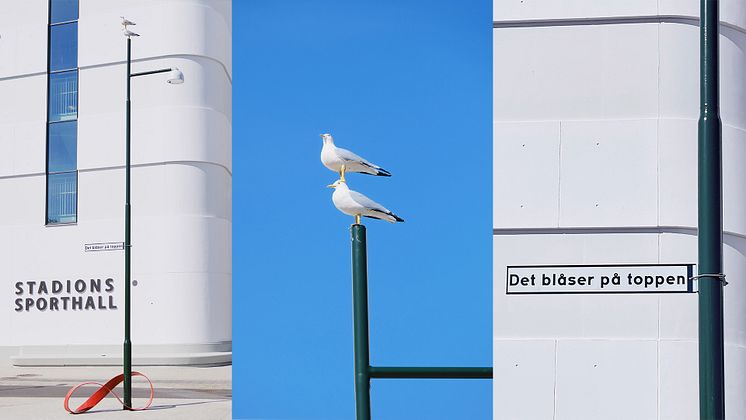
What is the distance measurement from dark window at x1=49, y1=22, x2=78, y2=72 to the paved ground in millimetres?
10072

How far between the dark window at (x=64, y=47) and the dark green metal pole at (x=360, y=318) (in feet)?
97.4

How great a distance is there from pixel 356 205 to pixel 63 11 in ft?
98.0

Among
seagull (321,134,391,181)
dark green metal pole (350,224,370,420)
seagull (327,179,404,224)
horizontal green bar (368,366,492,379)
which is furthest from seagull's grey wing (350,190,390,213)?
horizontal green bar (368,366,492,379)

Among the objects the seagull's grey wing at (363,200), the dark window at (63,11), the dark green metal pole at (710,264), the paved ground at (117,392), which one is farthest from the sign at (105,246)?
the dark green metal pole at (710,264)

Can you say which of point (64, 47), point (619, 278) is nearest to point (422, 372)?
point (619, 278)

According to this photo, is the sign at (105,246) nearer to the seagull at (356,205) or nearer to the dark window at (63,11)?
the dark window at (63,11)

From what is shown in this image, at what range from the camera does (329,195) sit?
7488 mm

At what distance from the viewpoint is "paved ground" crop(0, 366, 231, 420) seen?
1734 cm

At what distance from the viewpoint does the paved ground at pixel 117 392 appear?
1734 centimetres

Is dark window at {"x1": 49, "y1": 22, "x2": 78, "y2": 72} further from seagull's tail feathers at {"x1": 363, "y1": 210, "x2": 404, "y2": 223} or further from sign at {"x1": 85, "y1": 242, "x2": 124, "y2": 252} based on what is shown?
seagull's tail feathers at {"x1": 363, "y1": 210, "x2": 404, "y2": 223}

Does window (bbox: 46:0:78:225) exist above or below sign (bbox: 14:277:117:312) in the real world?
above

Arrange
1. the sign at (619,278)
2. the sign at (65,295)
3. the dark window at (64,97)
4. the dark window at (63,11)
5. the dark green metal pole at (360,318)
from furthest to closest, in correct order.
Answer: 1. the dark window at (63,11)
2. the dark window at (64,97)
3. the sign at (65,295)
4. the sign at (619,278)
5. the dark green metal pole at (360,318)

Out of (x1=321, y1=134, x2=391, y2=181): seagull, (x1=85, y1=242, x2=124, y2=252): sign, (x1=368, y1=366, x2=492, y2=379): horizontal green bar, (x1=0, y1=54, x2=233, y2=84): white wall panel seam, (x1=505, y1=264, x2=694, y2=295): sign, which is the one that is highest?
(x1=0, y1=54, x2=233, y2=84): white wall panel seam

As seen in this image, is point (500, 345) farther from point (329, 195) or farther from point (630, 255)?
point (329, 195)
